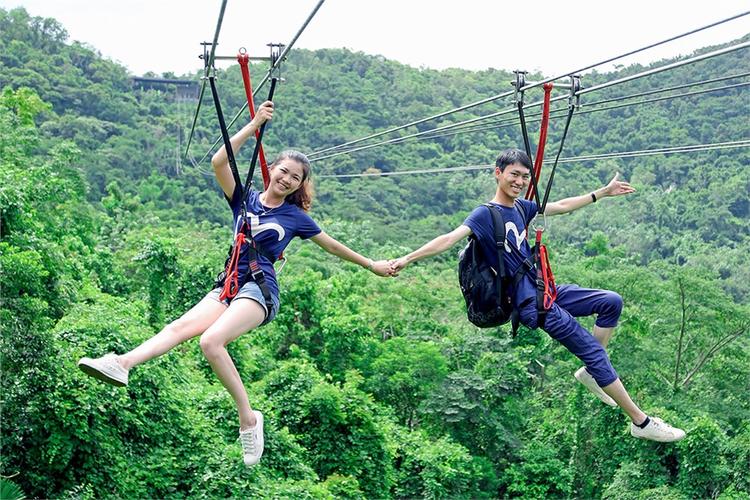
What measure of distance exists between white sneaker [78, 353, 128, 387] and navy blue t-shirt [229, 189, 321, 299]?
656mm

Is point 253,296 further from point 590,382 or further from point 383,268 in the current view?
point 590,382

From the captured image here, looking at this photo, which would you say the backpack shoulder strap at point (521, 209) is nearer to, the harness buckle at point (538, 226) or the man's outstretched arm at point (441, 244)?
the harness buckle at point (538, 226)

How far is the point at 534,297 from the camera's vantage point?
14.7 feet

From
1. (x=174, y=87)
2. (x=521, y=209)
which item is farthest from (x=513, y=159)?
(x=174, y=87)

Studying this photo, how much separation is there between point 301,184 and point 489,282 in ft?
3.12

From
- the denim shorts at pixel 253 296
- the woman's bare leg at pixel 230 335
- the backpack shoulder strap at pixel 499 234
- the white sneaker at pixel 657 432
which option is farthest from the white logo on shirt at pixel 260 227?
the white sneaker at pixel 657 432

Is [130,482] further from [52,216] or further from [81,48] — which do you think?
[81,48]

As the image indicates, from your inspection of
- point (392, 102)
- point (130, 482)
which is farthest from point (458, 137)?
point (130, 482)

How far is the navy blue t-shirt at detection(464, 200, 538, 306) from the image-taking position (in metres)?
4.52

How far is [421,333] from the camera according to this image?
2186cm

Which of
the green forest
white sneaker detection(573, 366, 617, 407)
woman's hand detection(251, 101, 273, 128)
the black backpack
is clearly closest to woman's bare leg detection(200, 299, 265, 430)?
woman's hand detection(251, 101, 273, 128)

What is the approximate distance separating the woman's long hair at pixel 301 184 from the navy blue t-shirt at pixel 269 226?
0.11 ft

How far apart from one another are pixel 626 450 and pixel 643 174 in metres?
21.8

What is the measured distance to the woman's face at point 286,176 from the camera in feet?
14.4
